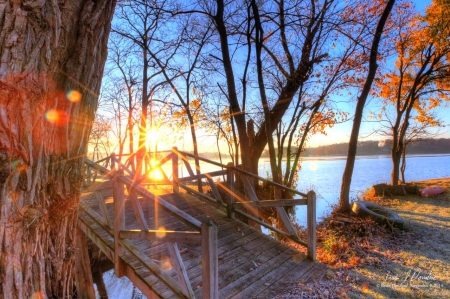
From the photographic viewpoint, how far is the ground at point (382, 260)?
3.19m

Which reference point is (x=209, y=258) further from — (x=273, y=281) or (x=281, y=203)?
(x=281, y=203)

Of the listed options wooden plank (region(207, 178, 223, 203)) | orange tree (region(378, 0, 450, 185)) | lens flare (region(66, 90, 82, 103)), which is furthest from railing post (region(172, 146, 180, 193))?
orange tree (region(378, 0, 450, 185))

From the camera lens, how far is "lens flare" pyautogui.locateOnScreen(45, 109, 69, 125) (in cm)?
127

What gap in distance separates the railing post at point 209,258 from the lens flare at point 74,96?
1.55 m

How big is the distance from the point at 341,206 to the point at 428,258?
2727 mm

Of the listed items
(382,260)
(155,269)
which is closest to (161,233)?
(155,269)

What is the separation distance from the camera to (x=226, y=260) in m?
3.60

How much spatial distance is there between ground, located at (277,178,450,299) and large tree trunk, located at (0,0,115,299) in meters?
2.67

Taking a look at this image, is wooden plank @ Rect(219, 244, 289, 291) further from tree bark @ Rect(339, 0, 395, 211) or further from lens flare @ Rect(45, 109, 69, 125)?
tree bark @ Rect(339, 0, 395, 211)

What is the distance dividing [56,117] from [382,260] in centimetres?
510

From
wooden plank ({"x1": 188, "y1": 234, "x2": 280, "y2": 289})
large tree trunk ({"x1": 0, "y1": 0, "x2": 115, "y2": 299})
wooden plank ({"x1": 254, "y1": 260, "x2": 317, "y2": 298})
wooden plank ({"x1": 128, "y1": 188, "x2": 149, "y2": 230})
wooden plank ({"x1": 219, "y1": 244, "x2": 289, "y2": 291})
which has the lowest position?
wooden plank ({"x1": 254, "y1": 260, "x2": 317, "y2": 298})

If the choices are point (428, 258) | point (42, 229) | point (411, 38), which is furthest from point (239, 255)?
point (411, 38)

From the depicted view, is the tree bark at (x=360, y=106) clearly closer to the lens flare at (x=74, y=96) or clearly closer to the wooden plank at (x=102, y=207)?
the wooden plank at (x=102, y=207)

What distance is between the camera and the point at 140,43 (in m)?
10.9
